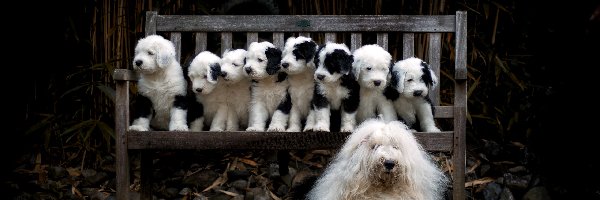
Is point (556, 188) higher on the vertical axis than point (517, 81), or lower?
lower

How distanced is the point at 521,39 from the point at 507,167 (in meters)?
1.05

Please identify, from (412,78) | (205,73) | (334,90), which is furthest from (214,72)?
(412,78)

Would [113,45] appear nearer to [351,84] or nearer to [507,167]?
[351,84]

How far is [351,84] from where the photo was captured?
4.55m

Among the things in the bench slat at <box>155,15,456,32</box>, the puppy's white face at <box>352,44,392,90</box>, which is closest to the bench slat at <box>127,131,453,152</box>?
the puppy's white face at <box>352,44,392,90</box>

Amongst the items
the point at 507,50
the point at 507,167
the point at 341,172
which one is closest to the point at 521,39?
the point at 507,50

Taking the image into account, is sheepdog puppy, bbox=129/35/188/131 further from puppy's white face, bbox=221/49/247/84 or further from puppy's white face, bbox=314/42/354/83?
puppy's white face, bbox=314/42/354/83

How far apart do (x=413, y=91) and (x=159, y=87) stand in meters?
1.50

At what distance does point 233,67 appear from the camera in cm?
465

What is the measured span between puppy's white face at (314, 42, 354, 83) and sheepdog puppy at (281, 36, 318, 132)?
110 millimetres

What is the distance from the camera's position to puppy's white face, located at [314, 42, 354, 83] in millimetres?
4367

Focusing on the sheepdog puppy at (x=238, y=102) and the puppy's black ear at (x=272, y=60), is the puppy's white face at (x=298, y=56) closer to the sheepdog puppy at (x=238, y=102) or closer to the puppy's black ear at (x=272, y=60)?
the puppy's black ear at (x=272, y=60)

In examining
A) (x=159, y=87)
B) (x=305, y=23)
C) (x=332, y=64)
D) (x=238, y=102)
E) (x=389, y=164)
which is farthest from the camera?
(x=305, y=23)

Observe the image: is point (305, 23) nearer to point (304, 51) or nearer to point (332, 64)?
point (304, 51)
